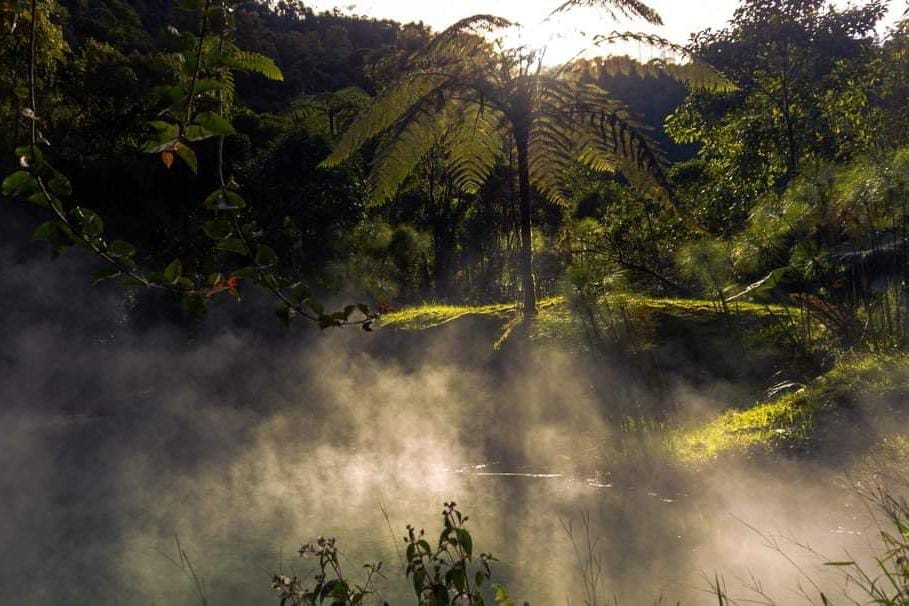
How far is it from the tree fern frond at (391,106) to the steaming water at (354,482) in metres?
2.16

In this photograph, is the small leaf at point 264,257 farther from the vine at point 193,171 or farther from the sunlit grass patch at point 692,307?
the sunlit grass patch at point 692,307

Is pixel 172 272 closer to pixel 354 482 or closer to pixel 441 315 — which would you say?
pixel 354 482

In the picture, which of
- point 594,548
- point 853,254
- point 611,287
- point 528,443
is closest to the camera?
point 594,548

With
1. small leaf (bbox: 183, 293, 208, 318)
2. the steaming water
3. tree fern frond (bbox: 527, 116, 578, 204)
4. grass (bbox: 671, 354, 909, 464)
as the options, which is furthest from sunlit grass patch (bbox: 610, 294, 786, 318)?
small leaf (bbox: 183, 293, 208, 318)

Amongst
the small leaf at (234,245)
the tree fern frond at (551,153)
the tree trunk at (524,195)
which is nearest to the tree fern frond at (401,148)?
the tree trunk at (524,195)

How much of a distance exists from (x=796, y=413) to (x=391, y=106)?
4.70m

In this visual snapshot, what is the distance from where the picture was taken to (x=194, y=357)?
9.91m

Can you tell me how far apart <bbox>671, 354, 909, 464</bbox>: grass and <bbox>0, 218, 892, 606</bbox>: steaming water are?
0.75ft

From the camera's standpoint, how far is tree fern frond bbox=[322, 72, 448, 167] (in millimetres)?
7270

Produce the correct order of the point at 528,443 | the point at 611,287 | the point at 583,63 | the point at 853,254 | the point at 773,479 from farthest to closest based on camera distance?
1. the point at 583,63
2. the point at 611,287
3. the point at 528,443
4. the point at 853,254
5. the point at 773,479

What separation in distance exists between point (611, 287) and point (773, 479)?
8.40 feet

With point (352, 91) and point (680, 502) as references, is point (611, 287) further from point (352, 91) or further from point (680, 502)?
point (352, 91)

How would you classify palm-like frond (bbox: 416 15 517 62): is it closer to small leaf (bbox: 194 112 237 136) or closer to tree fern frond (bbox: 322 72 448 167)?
tree fern frond (bbox: 322 72 448 167)

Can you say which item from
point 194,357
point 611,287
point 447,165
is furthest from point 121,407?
point 611,287
